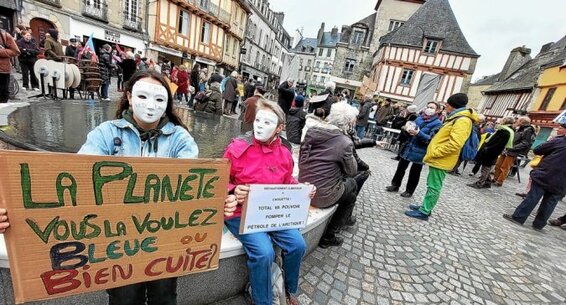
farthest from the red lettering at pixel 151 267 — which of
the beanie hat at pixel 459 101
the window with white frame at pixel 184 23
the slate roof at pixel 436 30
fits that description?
the slate roof at pixel 436 30

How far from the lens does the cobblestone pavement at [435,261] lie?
7.99 feet

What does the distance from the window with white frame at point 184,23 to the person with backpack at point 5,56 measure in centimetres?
1685

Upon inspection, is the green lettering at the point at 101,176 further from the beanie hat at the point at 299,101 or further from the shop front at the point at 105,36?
the shop front at the point at 105,36

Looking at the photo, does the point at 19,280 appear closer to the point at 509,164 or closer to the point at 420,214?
the point at 420,214

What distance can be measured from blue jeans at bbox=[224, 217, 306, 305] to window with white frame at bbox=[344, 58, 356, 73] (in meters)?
33.5

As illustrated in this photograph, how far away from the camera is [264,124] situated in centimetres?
191

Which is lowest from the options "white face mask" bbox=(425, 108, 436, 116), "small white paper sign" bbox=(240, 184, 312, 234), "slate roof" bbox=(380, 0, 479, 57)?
"small white paper sign" bbox=(240, 184, 312, 234)

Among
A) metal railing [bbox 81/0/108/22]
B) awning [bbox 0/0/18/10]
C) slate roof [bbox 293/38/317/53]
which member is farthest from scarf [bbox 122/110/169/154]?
slate roof [bbox 293/38/317/53]

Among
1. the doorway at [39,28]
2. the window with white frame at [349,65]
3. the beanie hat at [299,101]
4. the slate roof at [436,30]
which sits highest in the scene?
the slate roof at [436,30]

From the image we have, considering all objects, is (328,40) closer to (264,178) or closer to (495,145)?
(495,145)

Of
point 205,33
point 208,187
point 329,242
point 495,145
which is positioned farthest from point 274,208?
point 205,33

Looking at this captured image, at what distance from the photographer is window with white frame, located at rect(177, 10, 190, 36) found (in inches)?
795

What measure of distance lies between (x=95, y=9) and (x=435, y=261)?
64.2 ft

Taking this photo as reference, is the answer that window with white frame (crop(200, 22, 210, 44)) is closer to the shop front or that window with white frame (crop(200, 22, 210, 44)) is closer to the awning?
the shop front
